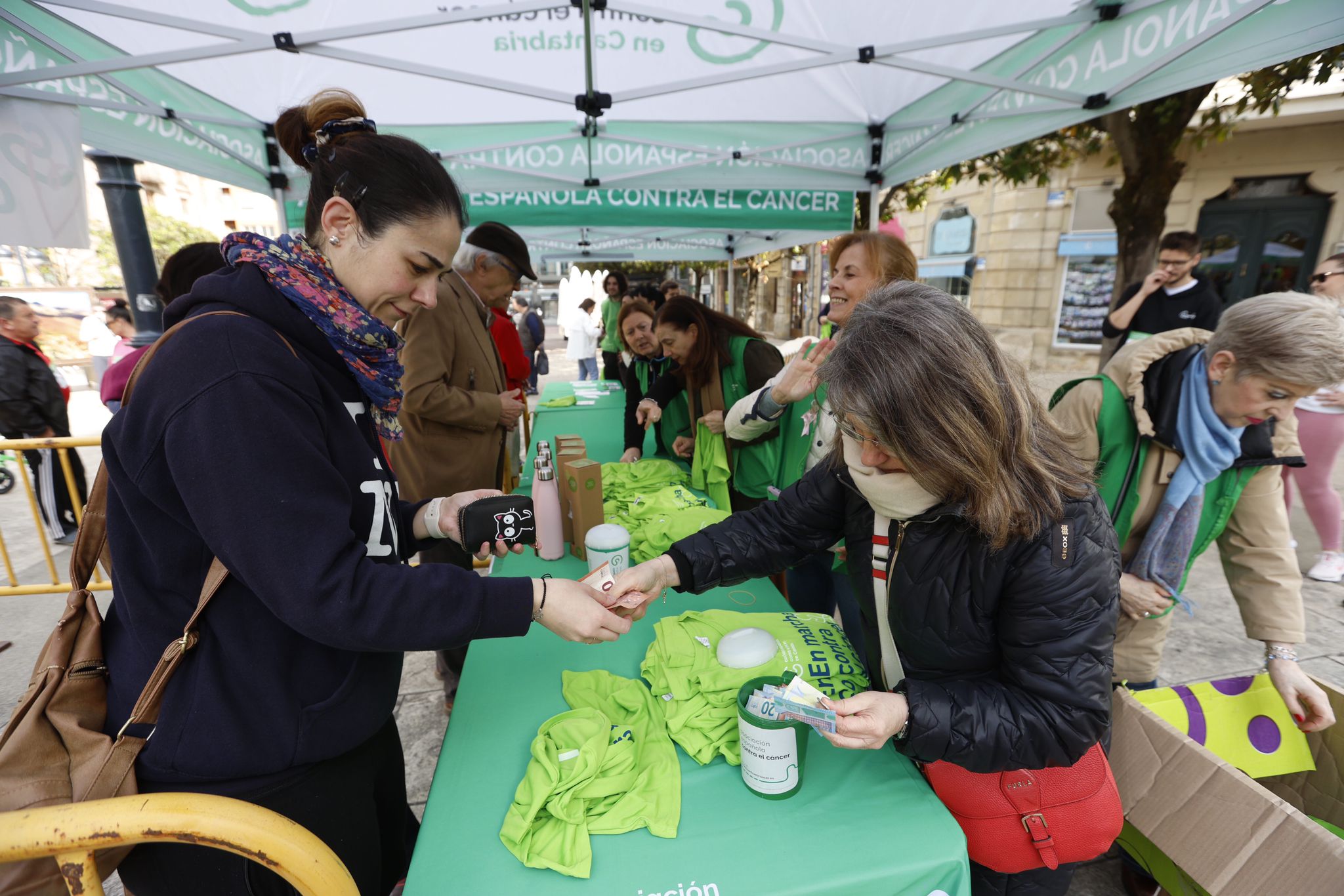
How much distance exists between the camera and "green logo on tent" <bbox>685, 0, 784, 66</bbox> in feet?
10.2

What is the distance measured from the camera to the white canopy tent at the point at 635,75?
2.66m

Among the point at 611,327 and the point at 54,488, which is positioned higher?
the point at 611,327

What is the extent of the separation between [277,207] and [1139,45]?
5510mm

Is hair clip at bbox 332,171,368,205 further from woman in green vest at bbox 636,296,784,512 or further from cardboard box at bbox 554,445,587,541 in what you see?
woman in green vest at bbox 636,296,784,512

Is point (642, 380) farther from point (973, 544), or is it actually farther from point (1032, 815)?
point (1032, 815)

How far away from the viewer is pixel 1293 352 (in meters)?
1.54

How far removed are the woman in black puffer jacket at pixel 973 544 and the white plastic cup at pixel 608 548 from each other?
35.4 inches

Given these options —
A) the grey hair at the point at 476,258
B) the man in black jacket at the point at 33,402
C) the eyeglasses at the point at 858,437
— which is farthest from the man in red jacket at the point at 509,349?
the man in black jacket at the point at 33,402

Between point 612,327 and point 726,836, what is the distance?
26.1 feet

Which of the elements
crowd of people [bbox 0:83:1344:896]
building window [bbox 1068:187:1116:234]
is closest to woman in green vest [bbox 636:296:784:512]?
crowd of people [bbox 0:83:1344:896]

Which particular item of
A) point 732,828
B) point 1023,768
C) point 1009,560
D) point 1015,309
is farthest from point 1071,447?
point 1015,309

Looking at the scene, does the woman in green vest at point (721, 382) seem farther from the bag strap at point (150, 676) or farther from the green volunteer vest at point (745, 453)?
the bag strap at point (150, 676)

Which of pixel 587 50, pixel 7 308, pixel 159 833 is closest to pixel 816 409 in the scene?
pixel 159 833

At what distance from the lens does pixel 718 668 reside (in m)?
1.46
